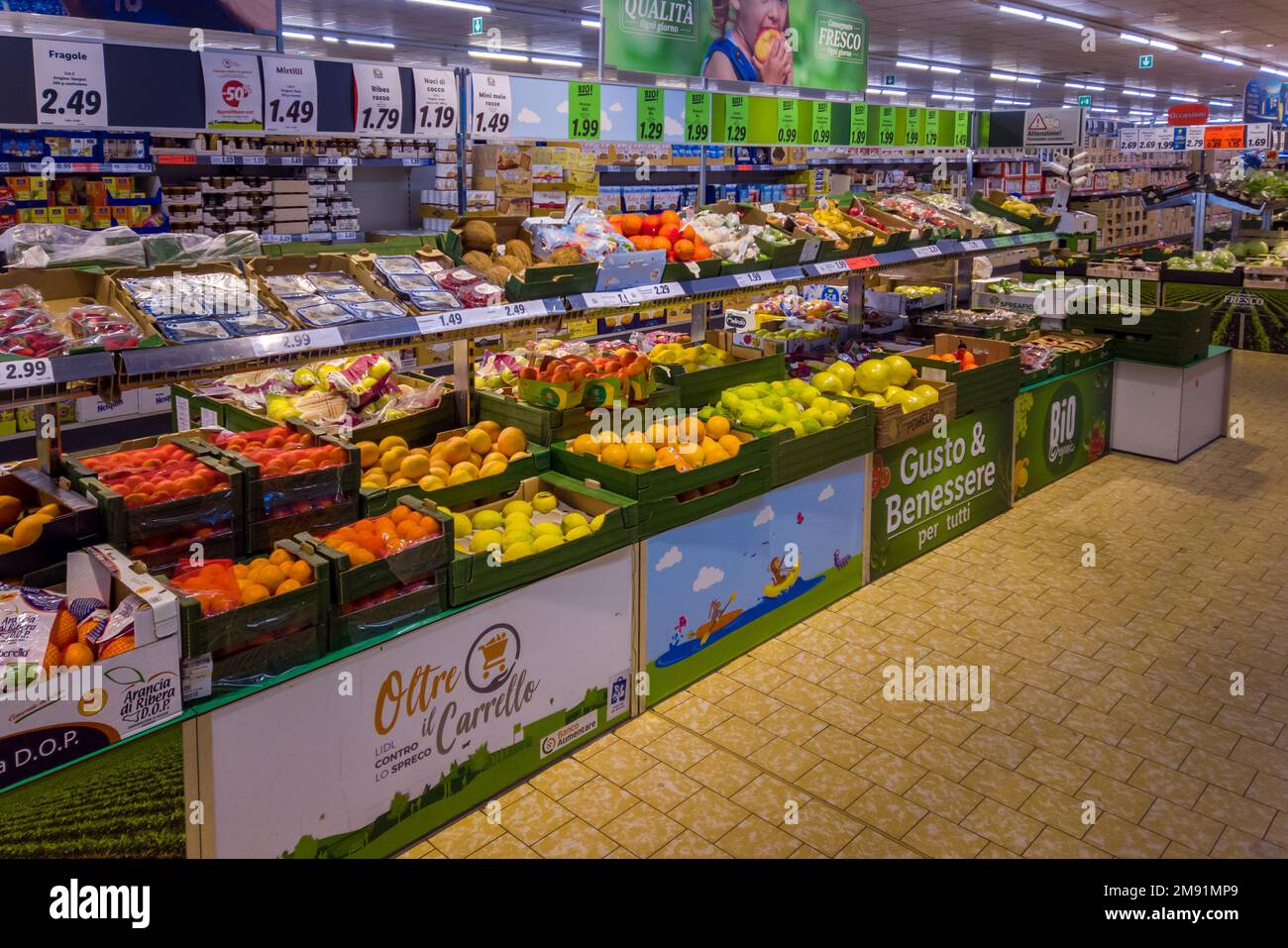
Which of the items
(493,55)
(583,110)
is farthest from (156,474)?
(493,55)

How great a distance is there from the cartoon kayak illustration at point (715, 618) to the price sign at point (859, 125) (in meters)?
5.93

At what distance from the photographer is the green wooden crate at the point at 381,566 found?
2.62m

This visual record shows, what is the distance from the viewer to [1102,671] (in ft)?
12.9

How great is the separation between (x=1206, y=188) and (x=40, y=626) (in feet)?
40.0

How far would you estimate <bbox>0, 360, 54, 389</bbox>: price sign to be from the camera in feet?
7.82

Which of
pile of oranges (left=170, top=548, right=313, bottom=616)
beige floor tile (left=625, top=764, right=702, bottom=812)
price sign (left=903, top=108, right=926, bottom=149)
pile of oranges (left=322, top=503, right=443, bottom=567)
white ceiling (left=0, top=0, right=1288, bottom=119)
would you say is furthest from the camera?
white ceiling (left=0, top=0, right=1288, bottom=119)

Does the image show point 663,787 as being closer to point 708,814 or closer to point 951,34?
point 708,814

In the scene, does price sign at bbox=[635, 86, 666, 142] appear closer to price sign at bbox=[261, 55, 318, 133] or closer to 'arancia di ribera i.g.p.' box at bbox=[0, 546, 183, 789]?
price sign at bbox=[261, 55, 318, 133]

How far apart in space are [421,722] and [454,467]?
94 cm

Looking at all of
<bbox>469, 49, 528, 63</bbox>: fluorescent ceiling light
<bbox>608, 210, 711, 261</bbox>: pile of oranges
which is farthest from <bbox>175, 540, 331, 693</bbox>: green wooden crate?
<bbox>469, 49, 528, 63</bbox>: fluorescent ceiling light

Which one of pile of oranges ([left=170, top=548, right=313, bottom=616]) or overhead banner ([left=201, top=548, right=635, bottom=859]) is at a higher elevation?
pile of oranges ([left=170, top=548, right=313, bottom=616])

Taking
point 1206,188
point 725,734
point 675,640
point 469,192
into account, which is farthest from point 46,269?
point 1206,188

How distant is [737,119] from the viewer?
25.5 ft

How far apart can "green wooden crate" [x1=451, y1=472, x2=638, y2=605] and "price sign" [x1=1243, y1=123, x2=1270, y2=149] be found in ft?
50.7
